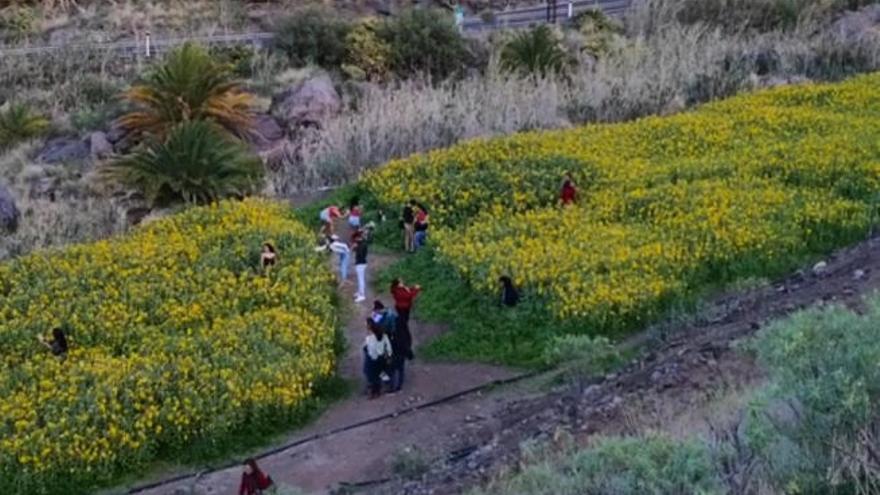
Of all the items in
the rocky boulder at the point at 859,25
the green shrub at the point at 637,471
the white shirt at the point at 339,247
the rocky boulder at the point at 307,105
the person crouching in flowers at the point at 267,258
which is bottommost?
the rocky boulder at the point at 307,105

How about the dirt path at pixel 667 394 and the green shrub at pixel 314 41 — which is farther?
the green shrub at pixel 314 41

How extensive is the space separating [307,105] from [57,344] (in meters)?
16.9

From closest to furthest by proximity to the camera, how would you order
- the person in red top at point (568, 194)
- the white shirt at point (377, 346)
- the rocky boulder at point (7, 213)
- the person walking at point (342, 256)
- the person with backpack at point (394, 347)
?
1. the white shirt at point (377, 346)
2. the person with backpack at point (394, 347)
3. the person walking at point (342, 256)
4. the person in red top at point (568, 194)
5. the rocky boulder at point (7, 213)

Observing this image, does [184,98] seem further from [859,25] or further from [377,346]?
[859,25]

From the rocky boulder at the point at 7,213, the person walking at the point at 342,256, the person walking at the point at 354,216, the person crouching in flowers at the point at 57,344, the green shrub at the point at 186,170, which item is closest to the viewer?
the person crouching in flowers at the point at 57,344

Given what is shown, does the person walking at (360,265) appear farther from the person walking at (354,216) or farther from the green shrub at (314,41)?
the green shrub at (314,41)

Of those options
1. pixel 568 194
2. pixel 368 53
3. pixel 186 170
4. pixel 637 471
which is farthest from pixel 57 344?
pixel 368 53

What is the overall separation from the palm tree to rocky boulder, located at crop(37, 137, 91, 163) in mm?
2035

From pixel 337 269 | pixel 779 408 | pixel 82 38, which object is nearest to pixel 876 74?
pixel 337 269

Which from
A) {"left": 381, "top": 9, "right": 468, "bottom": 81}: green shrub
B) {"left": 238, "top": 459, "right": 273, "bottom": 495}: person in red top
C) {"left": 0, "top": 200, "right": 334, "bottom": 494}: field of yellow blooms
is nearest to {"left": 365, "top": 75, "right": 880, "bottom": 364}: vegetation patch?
{"left": 0, "top": 200, "right": 334, "bottom": 494}: field of yellow blooms

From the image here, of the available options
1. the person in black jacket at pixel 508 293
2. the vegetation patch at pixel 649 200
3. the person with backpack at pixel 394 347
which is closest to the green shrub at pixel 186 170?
the vegetation patch at pixel 649 200

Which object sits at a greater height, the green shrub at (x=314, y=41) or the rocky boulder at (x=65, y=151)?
the green shrub at (x=314, y=41)

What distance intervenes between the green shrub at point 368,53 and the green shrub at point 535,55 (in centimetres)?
419

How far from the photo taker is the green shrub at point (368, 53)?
37.4 m
